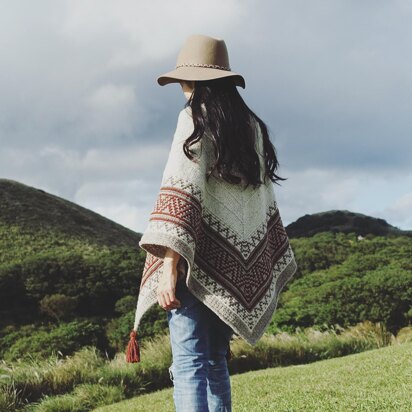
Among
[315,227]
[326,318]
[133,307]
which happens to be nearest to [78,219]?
[315,227]

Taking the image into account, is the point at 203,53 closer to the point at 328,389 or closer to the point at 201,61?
the point at 201,61

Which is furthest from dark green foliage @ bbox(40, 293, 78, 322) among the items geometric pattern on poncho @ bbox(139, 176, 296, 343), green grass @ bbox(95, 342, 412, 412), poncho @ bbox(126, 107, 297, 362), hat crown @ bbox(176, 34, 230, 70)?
hat crown @ bbox(176, 34, 230, 70)

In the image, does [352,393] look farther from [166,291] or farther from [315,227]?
[315,227]

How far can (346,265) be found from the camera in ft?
51.9

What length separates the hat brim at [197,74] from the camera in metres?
2.92

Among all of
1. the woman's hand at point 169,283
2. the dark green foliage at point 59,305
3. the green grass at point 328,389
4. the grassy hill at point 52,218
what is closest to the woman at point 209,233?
the woman's hand at point 169,283

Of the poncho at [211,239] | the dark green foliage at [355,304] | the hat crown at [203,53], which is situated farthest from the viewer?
the dark green foliage at [355,304]

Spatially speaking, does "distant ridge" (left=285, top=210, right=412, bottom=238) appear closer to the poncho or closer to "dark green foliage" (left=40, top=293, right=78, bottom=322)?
"dark green foliage" (left=40, top=293, right=78, bottom=322)

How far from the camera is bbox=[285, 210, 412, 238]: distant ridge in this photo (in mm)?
29406

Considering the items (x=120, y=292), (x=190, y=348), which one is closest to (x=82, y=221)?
(x=120, y=292)

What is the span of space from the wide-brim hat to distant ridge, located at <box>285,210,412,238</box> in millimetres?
25612

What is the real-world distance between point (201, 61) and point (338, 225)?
28.0 m

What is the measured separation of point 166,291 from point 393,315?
957cm

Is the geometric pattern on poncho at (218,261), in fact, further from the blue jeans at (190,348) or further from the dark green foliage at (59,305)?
the dark green foliage at (59,305)
